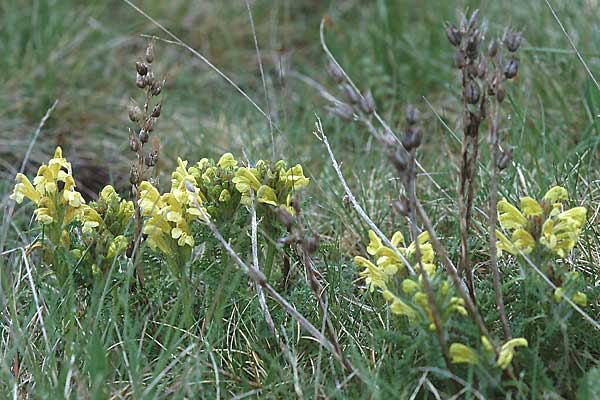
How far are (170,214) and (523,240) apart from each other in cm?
73

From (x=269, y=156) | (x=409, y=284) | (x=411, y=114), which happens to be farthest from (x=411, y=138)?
(x=269, y=156)

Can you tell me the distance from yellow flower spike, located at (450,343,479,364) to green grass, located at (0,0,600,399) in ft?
Answer: 0.08

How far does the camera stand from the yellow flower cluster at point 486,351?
1.55 meters

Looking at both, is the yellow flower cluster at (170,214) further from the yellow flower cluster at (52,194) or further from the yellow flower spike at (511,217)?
the yellow flower spike at (511,217)

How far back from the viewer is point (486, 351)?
1.57 meters

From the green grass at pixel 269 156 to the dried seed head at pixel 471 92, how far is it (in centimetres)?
38

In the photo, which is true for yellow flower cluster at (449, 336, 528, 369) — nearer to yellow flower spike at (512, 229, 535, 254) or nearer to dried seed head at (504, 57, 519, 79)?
yellow flower spike at (512, 229, 535, 254)

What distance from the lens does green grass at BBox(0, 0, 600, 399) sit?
1.75 meters

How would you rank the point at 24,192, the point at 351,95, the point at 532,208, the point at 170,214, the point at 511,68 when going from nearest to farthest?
1. the point at 351,95
2. the point at 511,68
3. the point at 532,208
4. the point at 170,214
5. the point at 24,192

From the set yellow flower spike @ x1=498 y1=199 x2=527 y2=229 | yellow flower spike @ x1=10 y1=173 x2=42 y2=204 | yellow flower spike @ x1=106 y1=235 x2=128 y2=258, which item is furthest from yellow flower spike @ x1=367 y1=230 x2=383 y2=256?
yellow flower spike @ x1=10 y1=173 x2=42 y2=204

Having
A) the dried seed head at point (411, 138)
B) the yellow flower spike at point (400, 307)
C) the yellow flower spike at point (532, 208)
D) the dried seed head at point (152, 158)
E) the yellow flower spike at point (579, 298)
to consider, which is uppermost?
the dried seed head at point (411, 138)

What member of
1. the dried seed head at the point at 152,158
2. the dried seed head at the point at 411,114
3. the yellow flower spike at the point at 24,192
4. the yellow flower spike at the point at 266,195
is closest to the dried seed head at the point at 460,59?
the dried seed head at the point at 411,114

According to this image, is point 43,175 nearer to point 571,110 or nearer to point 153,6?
point 571,110

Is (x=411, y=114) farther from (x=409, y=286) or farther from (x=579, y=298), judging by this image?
(x=579, y=298)
